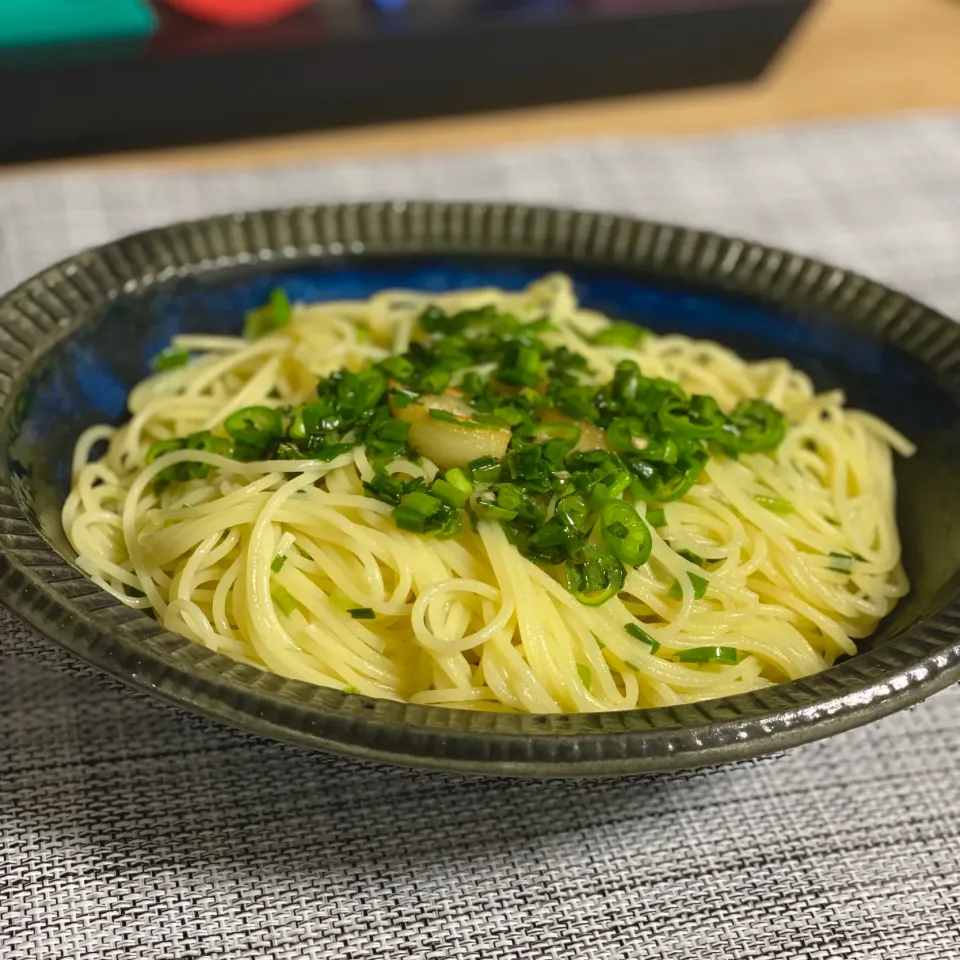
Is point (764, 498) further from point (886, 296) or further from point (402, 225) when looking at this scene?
point (402, 225)

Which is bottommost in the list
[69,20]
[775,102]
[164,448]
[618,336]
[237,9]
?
[69,20]

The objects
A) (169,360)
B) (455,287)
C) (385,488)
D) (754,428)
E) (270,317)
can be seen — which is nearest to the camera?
(385,488)

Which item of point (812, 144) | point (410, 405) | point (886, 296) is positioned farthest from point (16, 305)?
point (812, 144)

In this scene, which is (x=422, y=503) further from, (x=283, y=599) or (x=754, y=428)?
(x=754, y=428)

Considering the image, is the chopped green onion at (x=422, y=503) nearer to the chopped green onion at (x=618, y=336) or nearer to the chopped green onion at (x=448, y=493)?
the chopped green onion at (x=448, y=493)

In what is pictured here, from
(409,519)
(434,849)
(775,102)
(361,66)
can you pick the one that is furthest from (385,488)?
(775,102)

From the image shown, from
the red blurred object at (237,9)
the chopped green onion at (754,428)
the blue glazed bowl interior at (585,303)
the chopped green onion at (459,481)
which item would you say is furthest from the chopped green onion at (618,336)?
the red blurred object at (237,9)
